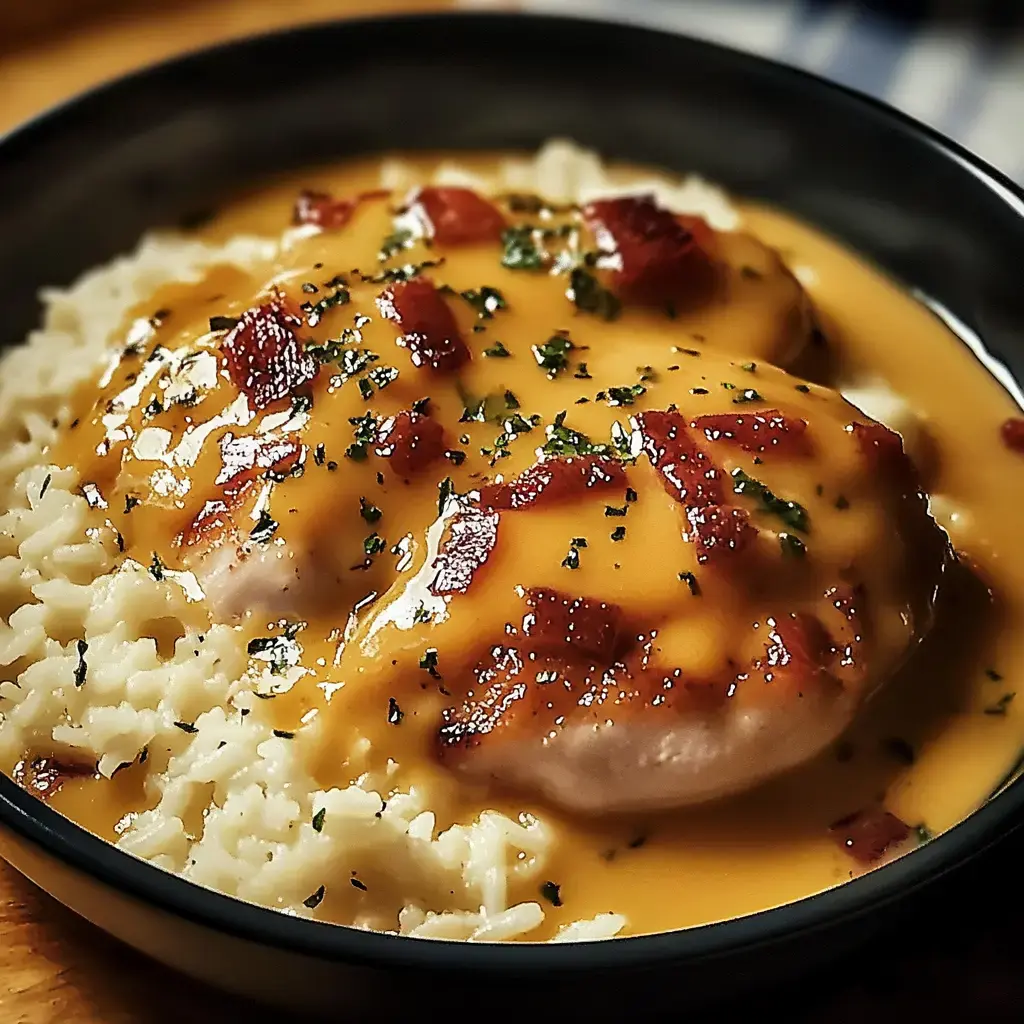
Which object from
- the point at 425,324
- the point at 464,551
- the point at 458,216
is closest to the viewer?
the point at 464,551

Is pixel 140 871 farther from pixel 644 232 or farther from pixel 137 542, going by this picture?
pixel 644 232

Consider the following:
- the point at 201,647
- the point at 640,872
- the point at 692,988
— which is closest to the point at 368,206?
the point at 201,647

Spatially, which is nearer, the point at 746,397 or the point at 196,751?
the point at 196,751

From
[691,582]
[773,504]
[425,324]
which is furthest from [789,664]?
[425,324]

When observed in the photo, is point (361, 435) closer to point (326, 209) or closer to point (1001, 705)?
point (326, 209)

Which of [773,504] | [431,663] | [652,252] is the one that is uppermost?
[652,252]

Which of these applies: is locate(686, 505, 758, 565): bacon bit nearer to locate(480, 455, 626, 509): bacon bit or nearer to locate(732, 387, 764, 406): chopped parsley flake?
locate(480, 455, 626, 509): bacon bit

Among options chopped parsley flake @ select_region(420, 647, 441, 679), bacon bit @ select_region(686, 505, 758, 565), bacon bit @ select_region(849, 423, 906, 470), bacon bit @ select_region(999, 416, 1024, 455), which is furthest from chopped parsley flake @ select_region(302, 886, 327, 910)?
bacon bit @ select_region(999, 416, 1024, 455)
